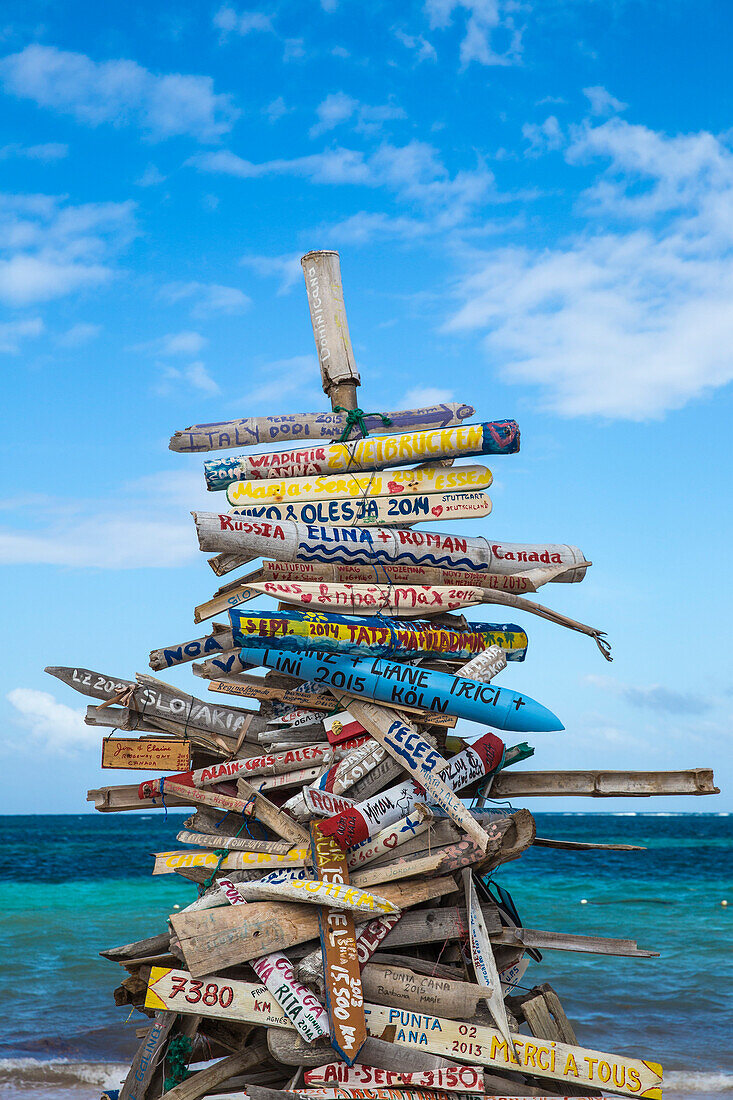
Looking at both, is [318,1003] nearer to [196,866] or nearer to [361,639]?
[196,866]

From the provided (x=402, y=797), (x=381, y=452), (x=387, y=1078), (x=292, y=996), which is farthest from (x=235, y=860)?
(x=381, y=452)

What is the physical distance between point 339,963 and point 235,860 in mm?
920

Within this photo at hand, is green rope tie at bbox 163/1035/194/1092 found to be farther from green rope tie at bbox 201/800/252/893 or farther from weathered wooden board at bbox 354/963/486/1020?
weathered wooden board at bbox 354/963/486/1020

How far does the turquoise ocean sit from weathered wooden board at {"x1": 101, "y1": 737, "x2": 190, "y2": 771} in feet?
20.5

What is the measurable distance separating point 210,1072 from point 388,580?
326cm

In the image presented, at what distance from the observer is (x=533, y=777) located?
614 cm

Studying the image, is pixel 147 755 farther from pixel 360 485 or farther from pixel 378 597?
pixel 360 485

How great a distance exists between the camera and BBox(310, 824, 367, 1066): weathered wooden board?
493cm

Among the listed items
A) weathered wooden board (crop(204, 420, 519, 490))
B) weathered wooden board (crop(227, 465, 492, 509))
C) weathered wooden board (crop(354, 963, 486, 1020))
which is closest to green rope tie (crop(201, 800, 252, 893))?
weathered wooden board (crop(354, 963, 486, 1020))

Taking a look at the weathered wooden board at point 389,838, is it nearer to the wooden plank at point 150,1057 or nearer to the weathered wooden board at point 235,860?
the weathered wooden board at point 235,860

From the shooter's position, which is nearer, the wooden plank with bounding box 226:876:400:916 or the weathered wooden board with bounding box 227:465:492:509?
the wooden plank with bounding box 226:876:400:916

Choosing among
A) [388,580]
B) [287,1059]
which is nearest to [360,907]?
[287,1059]

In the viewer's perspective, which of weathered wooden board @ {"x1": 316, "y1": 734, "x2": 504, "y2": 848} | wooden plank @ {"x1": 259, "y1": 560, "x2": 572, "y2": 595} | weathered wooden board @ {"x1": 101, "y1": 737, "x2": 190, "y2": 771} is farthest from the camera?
wooden plank @ {"x1": 259, "y1": 560, "x2": 572, "y2": 595}

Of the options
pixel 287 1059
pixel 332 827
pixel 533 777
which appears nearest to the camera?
pixel 287 1059
